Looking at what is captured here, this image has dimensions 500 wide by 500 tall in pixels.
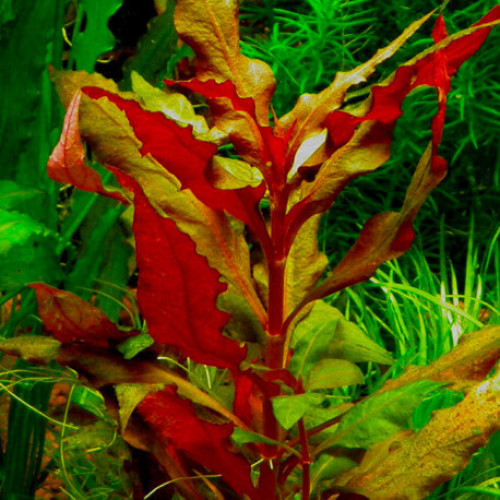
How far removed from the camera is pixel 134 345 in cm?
80

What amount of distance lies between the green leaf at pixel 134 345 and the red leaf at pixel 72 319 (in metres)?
0.02

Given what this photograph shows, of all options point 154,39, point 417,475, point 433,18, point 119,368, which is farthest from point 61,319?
point 433,18

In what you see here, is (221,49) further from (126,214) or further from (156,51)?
(156,51)

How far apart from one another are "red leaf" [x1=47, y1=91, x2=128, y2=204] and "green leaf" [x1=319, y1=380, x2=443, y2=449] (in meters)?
0.41

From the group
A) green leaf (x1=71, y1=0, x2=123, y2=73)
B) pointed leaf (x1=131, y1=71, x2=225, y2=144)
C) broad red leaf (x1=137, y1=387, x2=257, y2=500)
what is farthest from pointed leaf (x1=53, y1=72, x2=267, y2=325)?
green leaf (x1=71, y1=0, x2=123, y2=73)

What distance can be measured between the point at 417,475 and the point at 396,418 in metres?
0.08

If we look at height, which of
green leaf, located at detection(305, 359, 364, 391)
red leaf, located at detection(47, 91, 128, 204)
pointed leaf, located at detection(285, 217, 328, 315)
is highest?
red leaf, located at detection(47, 91, 128, 204)

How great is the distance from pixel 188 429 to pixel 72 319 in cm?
19

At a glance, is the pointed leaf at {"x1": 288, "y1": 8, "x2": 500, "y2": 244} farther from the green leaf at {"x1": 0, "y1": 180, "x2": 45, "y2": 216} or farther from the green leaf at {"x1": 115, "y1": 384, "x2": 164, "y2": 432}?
the green leaf at {"x1": 0, "y1": 180, "x2": 45, "y2": 216}

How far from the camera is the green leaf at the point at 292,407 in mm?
671

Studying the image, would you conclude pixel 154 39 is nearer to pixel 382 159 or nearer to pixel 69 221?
pixel 69 221

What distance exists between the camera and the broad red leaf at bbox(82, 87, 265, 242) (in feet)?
2.35

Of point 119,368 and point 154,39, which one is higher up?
point 154,39

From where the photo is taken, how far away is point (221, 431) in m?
0.79
